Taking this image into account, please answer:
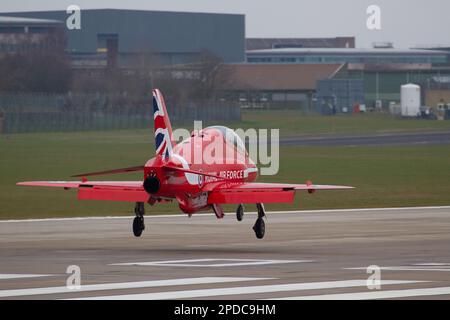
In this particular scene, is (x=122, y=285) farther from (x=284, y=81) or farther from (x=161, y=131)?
(x=284, y=81)

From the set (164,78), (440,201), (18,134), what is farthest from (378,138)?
(440,201)

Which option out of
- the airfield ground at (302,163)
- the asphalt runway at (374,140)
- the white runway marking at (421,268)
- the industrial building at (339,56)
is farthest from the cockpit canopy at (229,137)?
the industrial building at (339,56)

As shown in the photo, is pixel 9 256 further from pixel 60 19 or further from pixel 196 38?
pixel 196 38

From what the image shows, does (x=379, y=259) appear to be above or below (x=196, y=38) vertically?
below

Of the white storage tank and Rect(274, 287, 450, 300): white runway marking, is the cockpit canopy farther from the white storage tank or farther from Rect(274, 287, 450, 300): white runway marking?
the white storage tank

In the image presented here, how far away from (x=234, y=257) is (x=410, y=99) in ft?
340

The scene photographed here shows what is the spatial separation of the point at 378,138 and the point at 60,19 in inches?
1718

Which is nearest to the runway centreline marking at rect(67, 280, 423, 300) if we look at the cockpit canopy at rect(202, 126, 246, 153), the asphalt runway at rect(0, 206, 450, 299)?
the asphalt runway at rect(0, 206, 450, 299)

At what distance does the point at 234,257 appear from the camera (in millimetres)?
24219

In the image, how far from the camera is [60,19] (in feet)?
384

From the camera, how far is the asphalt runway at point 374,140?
7831 centimetres

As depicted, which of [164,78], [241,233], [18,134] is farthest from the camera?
[164,78]

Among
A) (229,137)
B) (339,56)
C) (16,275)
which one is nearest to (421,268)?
(16,275)

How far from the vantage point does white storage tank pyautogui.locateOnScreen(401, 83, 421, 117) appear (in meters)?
122
